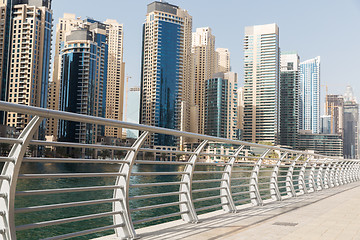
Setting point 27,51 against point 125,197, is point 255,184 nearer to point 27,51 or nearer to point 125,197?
point 125,197

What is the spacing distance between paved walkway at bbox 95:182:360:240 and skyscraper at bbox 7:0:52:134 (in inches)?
5242

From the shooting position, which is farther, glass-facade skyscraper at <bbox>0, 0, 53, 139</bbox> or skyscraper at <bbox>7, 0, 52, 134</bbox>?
glass-facade skyscraper at <bbox>0, 0, 53, 139</bbox>

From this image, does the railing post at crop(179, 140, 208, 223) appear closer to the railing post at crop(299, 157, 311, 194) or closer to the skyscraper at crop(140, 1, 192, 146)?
the railing post at crop(299, 157, 311, 194)

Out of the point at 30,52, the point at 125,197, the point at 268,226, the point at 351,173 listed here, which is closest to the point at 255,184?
the point at 268,226

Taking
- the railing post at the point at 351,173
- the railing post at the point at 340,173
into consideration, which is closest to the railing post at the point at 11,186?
the railing post at the point at 340,173

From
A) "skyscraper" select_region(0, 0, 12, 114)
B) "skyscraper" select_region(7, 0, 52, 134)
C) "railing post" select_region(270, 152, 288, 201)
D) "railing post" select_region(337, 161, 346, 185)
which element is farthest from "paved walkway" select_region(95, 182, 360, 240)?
"skyscraper" select_region(0, 0, 12, 114)

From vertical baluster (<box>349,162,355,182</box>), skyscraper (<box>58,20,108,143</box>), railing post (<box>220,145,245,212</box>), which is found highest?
skyscraper (<box>58,20,108,143</box>)

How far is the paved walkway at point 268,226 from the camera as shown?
4.73 meters

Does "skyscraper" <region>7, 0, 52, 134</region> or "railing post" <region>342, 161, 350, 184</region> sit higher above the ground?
"skyscraper" <region>7, 0, 52, 134</region>

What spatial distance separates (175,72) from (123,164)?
583 ft

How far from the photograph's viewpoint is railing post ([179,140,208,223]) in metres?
5.52

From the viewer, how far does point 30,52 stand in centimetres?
13712

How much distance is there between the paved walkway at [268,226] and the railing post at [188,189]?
0.51ft

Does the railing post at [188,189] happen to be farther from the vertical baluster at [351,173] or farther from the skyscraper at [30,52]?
the skyscraper at [30,52]
